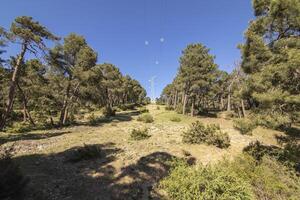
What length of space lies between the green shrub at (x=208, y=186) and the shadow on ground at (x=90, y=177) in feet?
3.19

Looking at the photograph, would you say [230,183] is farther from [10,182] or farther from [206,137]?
[206,137]

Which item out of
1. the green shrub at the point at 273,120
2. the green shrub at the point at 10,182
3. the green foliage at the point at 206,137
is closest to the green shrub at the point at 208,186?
the green shrub at the point at 273,120

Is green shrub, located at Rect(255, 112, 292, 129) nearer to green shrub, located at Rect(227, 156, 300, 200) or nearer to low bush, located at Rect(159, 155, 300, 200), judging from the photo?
green shrub, located at Rect(227, 156, 300, 200)

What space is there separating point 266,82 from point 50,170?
35.6 ft

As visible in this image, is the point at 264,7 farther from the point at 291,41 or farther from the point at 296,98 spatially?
the point at 296,98

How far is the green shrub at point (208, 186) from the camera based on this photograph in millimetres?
5465

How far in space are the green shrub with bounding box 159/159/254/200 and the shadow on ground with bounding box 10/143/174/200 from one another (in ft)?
3.19

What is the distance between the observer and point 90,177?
305 inches

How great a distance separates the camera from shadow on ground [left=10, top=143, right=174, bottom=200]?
6520 mm

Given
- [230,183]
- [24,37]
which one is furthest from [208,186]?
[24,37]

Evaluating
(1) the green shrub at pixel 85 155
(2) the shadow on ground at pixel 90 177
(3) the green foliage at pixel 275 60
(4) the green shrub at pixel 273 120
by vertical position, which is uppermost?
(3) the green foliage at pixel 275 60

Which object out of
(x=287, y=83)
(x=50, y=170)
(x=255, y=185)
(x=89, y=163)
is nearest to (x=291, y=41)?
(x=287, y=83)

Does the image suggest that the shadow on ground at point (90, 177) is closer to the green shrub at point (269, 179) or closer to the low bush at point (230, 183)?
the low bush at point (230, 183)

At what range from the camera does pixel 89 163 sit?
922cm
